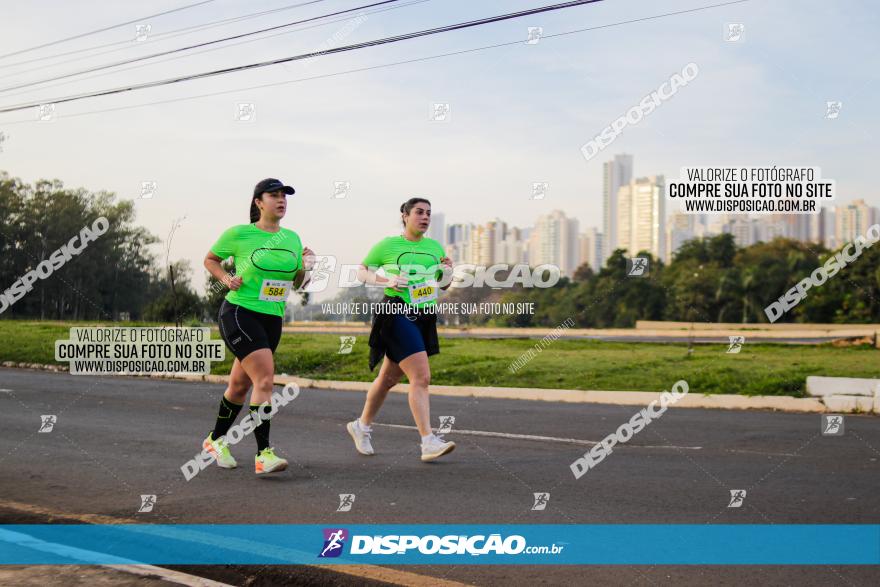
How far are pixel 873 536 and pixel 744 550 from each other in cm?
82

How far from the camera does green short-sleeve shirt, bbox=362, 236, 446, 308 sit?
771 cm

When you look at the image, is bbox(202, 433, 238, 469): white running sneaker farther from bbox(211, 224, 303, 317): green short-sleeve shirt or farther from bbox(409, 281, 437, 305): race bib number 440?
bbox(409, 281, 437, 305): race bib number 440

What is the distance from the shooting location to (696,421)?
1087cm

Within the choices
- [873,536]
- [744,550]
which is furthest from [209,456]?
[873,536]

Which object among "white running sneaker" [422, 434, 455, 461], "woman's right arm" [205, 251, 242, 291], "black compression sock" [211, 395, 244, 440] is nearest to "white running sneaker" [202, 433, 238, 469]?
"black compression sock" [211, 395, 244, 440]

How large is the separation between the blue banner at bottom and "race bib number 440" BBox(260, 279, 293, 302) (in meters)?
2.21

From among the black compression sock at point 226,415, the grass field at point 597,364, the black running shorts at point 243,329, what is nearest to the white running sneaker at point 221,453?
the black compression sock at point 226,415

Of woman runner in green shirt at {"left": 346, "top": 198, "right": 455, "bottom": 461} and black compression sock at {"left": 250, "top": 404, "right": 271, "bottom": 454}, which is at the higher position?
woman runner in green shirt at {"left": 346, "top": 198, "right": 455, "bottom": 461}

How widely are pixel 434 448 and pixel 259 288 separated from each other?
6.31 feet

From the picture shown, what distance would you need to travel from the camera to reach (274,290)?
708 cm

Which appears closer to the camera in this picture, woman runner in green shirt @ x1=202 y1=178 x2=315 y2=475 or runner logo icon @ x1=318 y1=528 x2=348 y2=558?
runner logo icon @ x1=318 y1=528 x2=348 y2=558

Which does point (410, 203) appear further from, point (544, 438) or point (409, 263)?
point (544, 438)

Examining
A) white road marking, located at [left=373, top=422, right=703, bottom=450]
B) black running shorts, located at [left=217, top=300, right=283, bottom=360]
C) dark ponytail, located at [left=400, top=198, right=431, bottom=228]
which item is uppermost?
dark ponytail, located at [left=400, top=198, right=431, bottom=228]

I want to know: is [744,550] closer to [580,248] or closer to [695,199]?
[695,199]
